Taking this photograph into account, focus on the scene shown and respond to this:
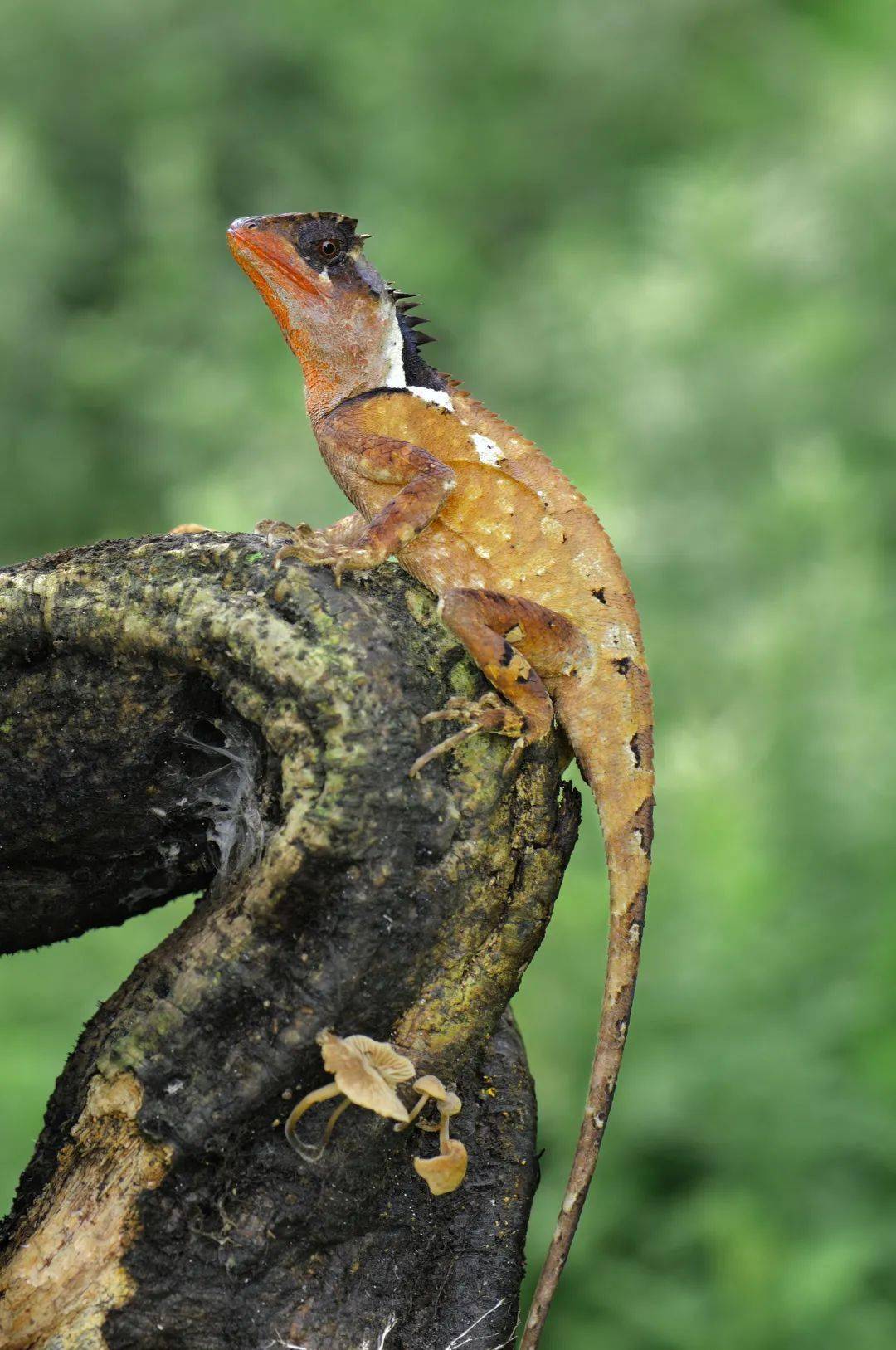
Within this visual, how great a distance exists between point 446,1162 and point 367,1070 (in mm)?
203

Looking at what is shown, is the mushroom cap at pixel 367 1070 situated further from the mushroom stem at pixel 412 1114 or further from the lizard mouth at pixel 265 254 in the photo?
the lizard mouth at pixel 265 254

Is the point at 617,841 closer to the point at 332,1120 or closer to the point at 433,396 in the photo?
the point at 332,1120

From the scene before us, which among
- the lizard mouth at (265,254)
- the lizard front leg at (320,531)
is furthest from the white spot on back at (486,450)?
the lizard mouth at (265,254)

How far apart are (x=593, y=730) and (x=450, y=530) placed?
0.48m

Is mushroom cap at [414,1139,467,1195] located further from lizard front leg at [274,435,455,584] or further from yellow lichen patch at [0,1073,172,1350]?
lizard front leg at [274,435,455,584]

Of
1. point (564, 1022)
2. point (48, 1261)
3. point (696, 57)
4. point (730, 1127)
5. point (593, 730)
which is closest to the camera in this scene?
point (48, 1261)

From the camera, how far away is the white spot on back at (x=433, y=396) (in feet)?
9.29

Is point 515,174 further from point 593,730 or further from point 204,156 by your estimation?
point 593,730

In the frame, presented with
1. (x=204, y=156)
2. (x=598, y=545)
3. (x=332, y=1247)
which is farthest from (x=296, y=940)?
(x=204, y=156)

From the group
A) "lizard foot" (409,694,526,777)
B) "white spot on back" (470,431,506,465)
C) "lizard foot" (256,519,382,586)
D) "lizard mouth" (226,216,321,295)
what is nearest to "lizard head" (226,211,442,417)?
"lizard mouth" (226,216,321,295)

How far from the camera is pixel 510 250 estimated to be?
26.0 feet

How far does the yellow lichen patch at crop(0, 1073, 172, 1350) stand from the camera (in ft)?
6.06

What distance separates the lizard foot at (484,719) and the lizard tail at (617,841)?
0.46 metres

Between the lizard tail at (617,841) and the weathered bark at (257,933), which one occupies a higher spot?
the lizard tail at (617,841)
